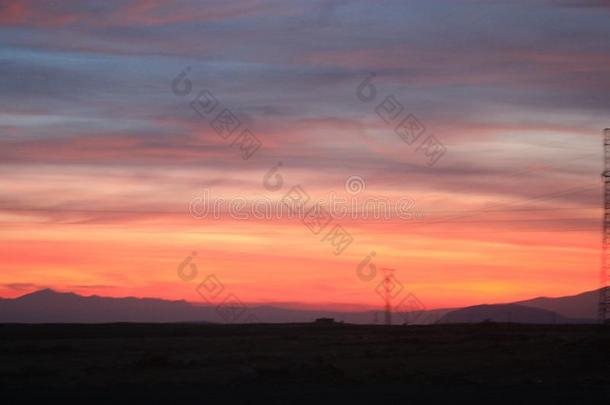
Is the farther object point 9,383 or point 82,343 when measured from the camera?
point 82,343

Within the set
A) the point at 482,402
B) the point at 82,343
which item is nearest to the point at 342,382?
the point at 482,402

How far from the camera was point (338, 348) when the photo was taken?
221 feet

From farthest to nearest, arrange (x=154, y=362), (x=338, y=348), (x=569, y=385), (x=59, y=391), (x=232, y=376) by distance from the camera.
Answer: (x=338, y=348)
(x=154, y=362)
(x=232, y=376)
(x=569, y=385)
(x=59, y=391)

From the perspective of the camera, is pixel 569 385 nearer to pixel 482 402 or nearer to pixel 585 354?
pixel 482 402

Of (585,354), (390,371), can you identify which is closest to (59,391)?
(390,371)

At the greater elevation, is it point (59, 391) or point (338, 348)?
point (338, 348)

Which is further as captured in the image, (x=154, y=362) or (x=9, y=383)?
(x=154, y=362)

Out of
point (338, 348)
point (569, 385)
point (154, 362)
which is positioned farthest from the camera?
point (338, 348)

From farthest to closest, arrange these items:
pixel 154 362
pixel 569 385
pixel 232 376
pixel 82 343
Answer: pixel 82 343
pixel 154 362
pixel 232 376
pixel 569 385

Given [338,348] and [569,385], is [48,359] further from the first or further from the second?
[569,385]

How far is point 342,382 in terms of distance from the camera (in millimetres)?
42094

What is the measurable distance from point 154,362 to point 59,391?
11.1 m

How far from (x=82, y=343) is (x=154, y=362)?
103ft

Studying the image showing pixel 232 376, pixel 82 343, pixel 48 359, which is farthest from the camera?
pixel 82 343
